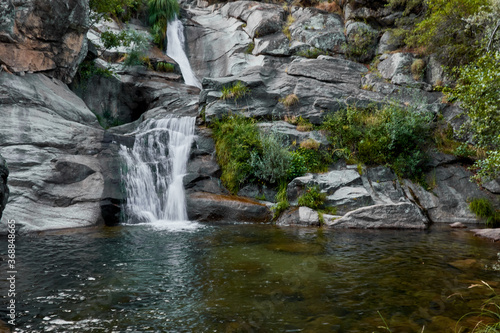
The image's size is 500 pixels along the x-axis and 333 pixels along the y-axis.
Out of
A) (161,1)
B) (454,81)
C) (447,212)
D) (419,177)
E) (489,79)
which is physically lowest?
(447,212)

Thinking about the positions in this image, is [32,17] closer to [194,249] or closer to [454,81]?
[194,249]

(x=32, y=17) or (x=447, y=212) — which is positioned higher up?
(x=32, y=17)

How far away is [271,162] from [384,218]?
4109mm

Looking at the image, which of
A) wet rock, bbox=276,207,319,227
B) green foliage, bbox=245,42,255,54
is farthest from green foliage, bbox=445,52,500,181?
green foliage, bbox=245,42,255,54

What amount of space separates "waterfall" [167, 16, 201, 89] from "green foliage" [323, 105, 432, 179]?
10.0 metres

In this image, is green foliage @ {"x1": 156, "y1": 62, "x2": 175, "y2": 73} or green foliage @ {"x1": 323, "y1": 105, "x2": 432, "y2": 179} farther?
green foliage @ {"x1": 156, "y1": 62, "x2": 175, "y2": 73}

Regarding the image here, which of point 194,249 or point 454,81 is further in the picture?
point 454,81

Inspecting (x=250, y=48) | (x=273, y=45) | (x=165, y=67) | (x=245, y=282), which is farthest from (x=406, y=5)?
(x=245, y=282)

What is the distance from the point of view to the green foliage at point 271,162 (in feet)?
37.8

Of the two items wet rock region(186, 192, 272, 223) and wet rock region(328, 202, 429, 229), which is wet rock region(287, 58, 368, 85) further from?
wet rock region(186, 192, 272, 223)

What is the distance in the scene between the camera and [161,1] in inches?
846

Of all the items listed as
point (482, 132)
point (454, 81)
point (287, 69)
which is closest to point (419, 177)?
point (482, 132)

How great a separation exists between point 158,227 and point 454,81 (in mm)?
14200

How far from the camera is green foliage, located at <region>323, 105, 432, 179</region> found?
474 inches
